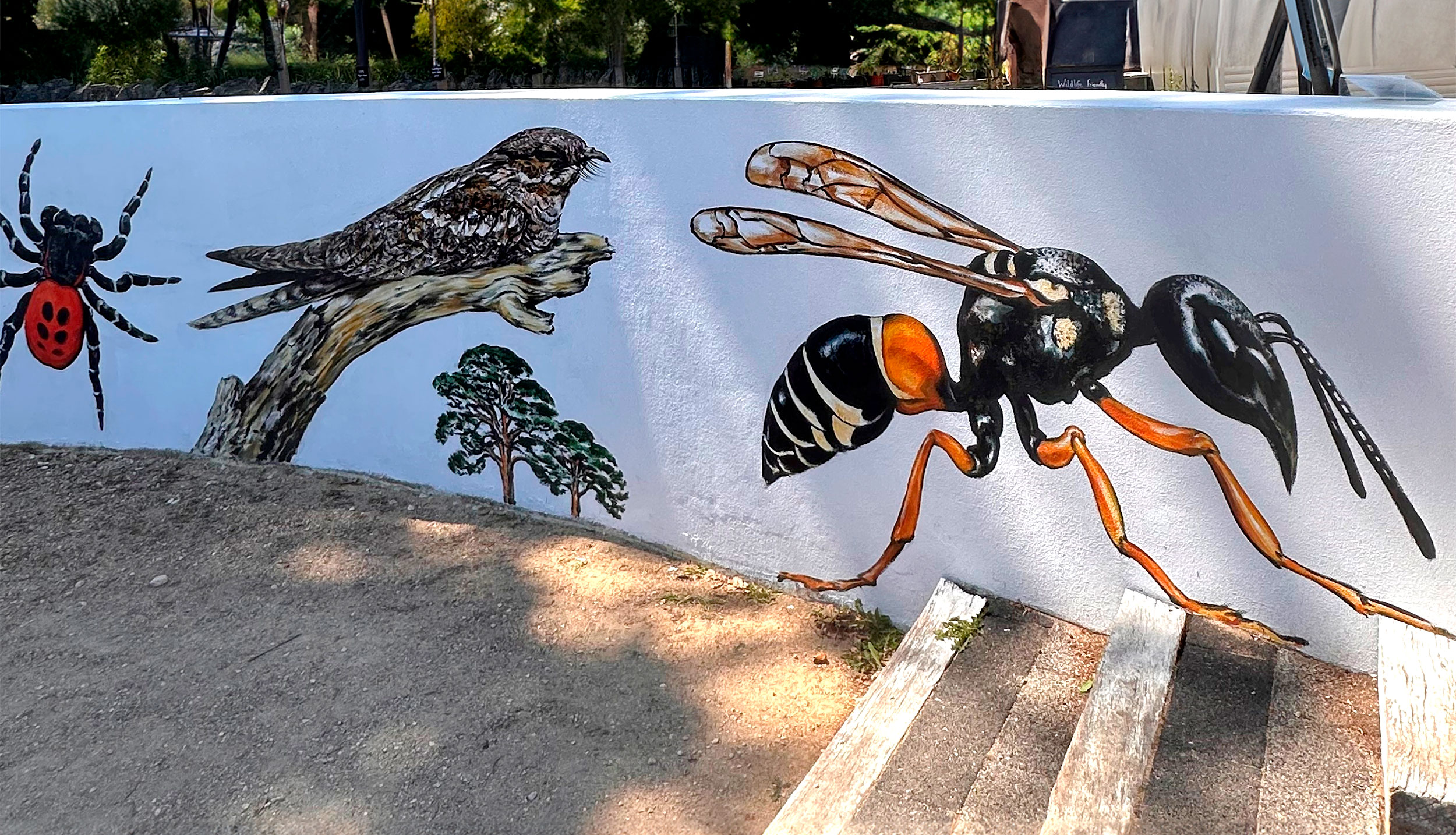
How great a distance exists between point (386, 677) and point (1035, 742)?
5.85 ft

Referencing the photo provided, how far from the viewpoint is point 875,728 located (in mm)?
2570

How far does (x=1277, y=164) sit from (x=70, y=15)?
1082 inches

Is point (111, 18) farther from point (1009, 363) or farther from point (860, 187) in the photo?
point (1009, 363)

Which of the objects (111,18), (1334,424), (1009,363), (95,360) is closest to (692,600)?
(1009,363)

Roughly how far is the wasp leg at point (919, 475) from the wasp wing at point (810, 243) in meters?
0.33

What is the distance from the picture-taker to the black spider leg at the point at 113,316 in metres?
4.91

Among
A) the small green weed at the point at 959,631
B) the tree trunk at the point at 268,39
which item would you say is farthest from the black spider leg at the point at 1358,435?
the tree trunk at the point at 268,39

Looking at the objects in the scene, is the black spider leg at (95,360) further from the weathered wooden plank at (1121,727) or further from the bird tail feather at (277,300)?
the weathered wooden plank at (1121,727)

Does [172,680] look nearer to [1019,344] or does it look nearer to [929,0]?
[1019,344]

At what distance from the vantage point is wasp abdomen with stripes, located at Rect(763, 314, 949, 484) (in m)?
3.06

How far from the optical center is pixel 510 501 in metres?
4.11

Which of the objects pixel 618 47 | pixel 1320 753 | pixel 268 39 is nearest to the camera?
pixel 1320 753

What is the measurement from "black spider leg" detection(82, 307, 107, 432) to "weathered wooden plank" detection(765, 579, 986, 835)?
3971 mm

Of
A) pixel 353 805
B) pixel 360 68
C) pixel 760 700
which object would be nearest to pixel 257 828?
pixel 353 805
